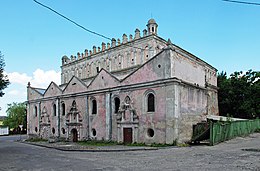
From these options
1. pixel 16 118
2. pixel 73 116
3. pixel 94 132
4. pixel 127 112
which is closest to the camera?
pixel 127 112

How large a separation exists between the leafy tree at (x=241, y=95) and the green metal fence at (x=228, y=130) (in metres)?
6.48

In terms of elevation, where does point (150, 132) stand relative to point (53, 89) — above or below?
below

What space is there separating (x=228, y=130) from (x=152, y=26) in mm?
14214

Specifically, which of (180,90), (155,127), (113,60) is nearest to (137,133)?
(155,127)

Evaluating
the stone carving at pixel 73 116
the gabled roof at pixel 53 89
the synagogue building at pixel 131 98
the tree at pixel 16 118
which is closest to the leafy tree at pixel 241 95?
the synagogue building at pixel 131 98

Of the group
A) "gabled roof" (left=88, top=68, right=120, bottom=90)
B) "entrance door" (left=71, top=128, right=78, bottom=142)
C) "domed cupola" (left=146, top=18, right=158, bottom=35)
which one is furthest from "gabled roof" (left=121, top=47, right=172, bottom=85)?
"entrance door" (left=71, top=128, right=78, bottom=142)

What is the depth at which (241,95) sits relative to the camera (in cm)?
3862

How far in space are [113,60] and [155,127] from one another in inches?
567

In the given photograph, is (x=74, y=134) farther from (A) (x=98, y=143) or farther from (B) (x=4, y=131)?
(B) (x=4, y=131)

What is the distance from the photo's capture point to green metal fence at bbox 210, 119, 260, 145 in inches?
775

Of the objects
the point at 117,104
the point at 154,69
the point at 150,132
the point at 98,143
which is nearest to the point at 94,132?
the point at 98,143

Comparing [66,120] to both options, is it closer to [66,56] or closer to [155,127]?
[155,127]

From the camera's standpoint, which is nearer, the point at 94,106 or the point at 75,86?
the point at 94,106

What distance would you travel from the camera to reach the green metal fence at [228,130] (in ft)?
64.6
